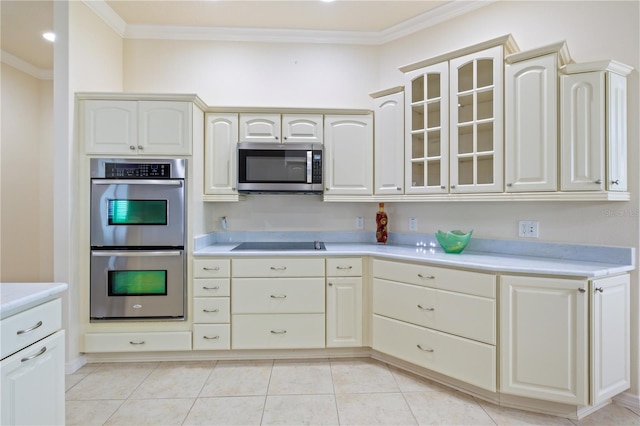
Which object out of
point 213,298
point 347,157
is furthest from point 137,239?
point 347,157

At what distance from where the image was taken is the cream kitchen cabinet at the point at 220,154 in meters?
2.98

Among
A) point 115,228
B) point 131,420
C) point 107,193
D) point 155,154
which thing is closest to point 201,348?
point 131,420

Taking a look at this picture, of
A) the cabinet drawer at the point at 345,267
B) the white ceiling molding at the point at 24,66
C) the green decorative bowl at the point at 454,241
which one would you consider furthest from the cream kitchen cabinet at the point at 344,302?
the white ceiling molding at the point at 24,66

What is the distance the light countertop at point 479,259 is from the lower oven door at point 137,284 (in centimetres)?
27

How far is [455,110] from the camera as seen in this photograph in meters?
2.51

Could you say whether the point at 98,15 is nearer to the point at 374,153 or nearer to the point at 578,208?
the point at 374,153

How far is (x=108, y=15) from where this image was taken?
9.70ft

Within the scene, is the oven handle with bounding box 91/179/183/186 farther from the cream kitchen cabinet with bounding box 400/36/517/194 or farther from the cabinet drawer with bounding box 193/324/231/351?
the cream kitchen cabinet with bounding box 400/36/517/194

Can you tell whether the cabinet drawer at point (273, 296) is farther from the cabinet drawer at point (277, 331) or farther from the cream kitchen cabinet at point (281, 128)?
the cream kitchen cabinet at point (281, 128)

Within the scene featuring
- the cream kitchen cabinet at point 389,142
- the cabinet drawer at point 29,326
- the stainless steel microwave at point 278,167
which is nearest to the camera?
the cabinet drawer at point 29,326

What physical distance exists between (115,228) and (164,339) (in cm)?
95

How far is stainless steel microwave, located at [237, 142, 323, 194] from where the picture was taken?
2.95 m

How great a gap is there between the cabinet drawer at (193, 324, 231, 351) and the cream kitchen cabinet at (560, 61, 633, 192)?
2.58m

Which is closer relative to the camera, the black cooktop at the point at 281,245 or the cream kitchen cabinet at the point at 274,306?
the cream kitchen cabinet at the point at 274,306
